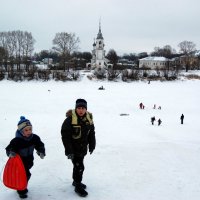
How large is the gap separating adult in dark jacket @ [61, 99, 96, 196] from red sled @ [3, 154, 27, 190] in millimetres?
853

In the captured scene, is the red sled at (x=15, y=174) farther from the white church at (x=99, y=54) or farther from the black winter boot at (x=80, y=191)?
the white church at (x=99, y=54)

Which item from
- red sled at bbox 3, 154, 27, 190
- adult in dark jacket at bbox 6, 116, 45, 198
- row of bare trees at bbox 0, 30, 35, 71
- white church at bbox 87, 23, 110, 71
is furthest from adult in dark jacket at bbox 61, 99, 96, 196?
white church at bbox 87, 23, 110, 71

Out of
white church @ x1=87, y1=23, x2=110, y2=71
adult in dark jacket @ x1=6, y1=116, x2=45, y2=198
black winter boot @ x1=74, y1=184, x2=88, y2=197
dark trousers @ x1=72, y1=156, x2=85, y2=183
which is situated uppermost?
white church @ x1=87, y1=23, x2=110, y2=71

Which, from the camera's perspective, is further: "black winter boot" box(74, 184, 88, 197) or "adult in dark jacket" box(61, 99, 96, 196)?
"black winter boot" box(74, 184, 88, 197)

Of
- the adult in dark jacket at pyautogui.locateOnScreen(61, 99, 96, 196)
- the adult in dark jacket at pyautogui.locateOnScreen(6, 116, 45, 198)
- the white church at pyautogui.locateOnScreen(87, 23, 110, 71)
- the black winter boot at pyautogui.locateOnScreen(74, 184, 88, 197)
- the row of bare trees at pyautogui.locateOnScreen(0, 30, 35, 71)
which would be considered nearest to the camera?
the adult in dark jacket at pyautogui.locateOnScreen(6, 116, 45, 198)

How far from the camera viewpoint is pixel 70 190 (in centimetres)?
619

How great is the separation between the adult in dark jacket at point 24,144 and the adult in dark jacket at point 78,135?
1.81ft

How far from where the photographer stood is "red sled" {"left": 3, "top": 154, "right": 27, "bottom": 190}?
18.0 ft

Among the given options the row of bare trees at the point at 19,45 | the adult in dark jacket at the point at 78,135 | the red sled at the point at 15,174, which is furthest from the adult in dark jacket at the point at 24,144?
the row of bare trees at the point at 19,45

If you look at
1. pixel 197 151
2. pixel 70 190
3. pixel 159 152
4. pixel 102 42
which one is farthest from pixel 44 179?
pixel 102 42

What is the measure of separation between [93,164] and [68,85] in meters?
50.4

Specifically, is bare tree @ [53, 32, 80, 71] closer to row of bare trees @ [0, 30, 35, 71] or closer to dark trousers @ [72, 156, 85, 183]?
row of bare trees @ [0, 30, 35, 71]

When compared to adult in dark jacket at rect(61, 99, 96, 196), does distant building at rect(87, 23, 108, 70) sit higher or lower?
higher

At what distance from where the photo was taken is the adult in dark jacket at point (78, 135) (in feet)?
18.5
